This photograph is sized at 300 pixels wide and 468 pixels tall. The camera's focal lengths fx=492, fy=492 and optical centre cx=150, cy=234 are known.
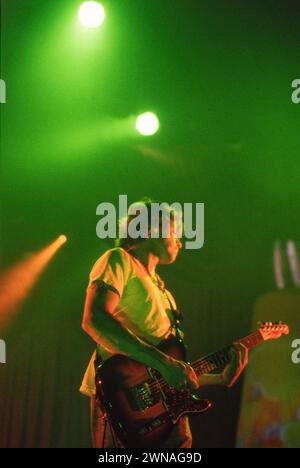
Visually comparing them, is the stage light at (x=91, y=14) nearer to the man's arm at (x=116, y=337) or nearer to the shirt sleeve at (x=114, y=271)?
the shirt sleeve at (x=114, y=271)

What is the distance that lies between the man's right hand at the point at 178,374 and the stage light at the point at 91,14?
209 cm

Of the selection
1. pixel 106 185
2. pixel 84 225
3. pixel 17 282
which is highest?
pixel 106 185

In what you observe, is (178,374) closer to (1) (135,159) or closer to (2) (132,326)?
(2) (132,326)

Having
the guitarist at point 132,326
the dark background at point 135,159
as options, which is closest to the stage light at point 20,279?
the dark background at point 135,159

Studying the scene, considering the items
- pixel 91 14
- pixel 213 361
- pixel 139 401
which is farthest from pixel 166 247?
pixel 91 14

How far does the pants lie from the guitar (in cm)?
4

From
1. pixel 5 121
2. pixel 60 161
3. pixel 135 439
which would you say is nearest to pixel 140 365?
pixel 135 439

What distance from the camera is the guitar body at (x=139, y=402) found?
1.93 metres

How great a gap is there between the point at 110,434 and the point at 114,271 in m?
0.66

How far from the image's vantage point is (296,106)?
9.99 feet

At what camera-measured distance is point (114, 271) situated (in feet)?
6.82

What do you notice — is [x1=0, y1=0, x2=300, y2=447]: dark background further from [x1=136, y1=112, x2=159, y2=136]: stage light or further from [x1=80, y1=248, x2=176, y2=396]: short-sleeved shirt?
[x1=80, y1=248, x2=176, y2=396]: short-sleeved shirt
